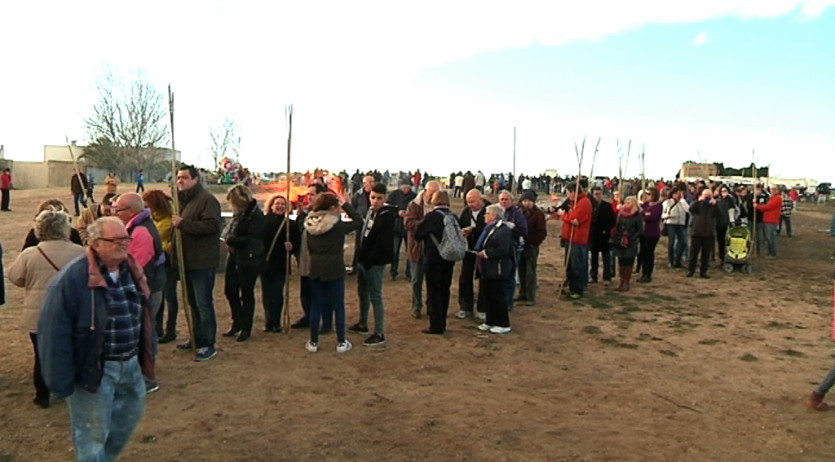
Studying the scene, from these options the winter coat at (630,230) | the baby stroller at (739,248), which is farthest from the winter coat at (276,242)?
the baby stroller at (739,248)

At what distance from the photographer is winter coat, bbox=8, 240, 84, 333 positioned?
4785 mm

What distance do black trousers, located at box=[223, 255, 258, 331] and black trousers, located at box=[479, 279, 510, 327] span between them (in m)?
2.75

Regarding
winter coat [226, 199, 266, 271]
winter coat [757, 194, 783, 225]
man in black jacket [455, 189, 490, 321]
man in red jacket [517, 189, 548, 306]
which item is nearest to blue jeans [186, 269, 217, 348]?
winter coat [226, 199, 266, 271]

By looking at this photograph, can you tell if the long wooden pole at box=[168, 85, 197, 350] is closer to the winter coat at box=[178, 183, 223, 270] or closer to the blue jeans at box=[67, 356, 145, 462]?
the winter coat at box=[178, 183, 223, 270]

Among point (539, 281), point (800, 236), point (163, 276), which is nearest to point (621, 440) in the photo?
point (163, 276)

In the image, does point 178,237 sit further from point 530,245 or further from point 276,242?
point 530,245

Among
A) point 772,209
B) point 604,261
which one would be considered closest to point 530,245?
point 604,261

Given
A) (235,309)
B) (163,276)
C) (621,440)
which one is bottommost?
(621,440)

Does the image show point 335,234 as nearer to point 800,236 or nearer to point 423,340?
point 423,340

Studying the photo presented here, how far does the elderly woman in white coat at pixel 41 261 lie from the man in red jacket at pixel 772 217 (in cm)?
1554

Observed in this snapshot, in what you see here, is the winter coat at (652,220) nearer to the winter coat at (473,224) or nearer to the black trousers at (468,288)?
the winter coat at (473,224)

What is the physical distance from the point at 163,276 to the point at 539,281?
25.1 ft

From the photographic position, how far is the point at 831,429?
5078mm

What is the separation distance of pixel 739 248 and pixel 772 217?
2.95 meters
